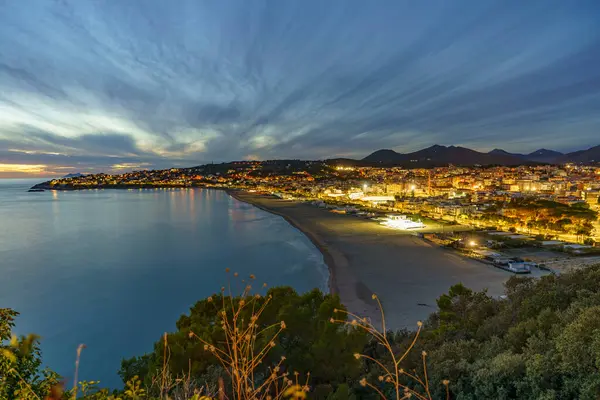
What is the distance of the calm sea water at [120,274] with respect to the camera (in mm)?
11625

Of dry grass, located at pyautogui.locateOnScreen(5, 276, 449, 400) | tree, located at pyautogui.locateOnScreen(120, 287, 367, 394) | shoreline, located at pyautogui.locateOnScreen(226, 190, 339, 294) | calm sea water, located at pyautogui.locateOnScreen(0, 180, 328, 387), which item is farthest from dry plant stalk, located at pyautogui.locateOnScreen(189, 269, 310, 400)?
shoreline, located at pyautogui.locateOnScreen(226, 190, 339, 294)

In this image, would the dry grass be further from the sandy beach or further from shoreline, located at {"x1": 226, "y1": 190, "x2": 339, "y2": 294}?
shoreline, located at {"x1": 226, "y1": 190, "x2": 339, "y2": 294}

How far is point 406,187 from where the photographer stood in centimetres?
7625

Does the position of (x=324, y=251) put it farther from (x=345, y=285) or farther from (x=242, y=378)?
(x=242, y=378)

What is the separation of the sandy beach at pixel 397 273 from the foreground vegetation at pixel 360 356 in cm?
423

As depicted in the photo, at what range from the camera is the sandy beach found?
11.5 meters

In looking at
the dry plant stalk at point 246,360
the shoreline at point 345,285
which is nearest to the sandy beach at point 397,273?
the shoreline at point 345,285

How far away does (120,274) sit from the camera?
61.8 ft

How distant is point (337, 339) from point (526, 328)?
230 cm

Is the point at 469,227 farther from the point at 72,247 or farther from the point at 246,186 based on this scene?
the point at 246,186

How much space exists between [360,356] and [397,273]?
14.1 metres

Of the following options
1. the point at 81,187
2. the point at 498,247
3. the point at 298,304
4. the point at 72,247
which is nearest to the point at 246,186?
the point at 81,187

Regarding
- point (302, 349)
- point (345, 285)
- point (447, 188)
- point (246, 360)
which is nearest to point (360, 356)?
point (246, 360)

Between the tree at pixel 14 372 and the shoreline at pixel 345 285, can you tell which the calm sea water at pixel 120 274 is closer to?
the shoreline at pixel 345 285
